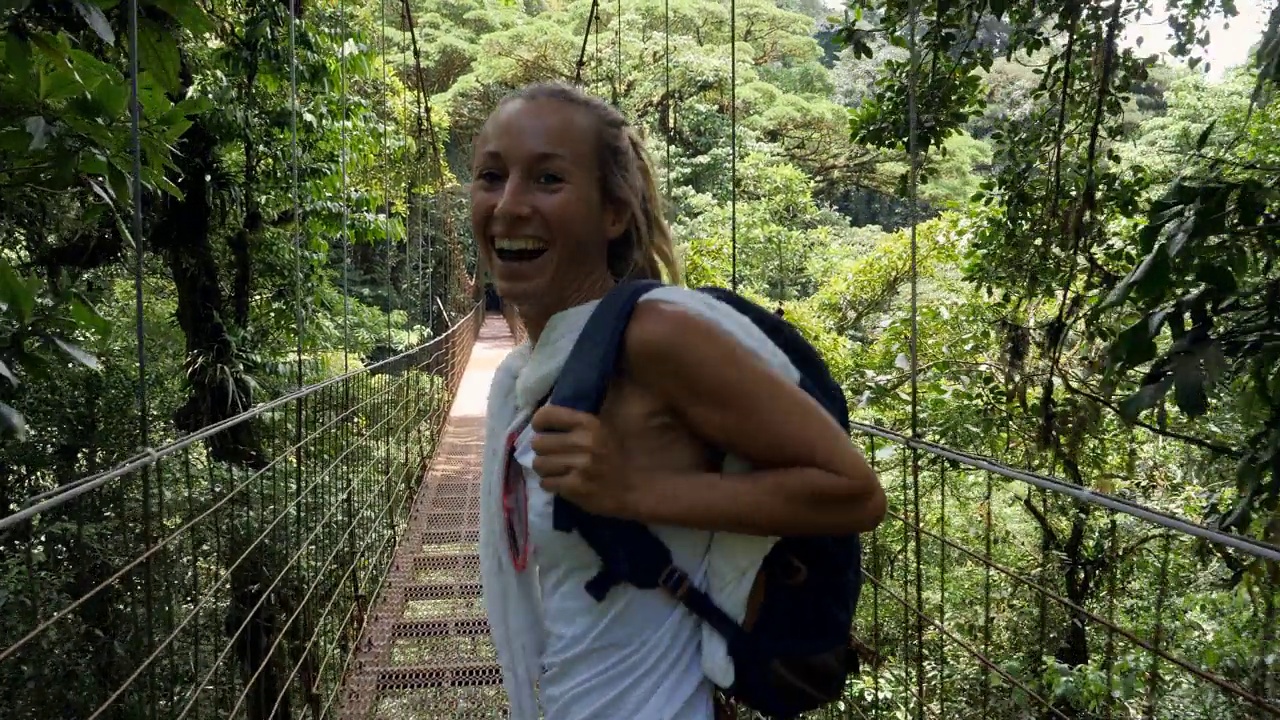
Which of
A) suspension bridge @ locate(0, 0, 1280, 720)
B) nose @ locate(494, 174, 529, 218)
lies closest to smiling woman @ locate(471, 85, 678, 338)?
nose @ locate(494, 174, 529, 218)

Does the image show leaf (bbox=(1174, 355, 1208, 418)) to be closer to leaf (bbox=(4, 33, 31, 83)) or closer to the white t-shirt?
the white t-shirt

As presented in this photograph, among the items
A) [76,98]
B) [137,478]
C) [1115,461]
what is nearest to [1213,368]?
[76,98]

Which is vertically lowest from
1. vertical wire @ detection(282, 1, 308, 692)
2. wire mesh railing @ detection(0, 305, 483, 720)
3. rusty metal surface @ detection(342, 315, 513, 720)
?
rusty metal surface @ detection(342, 315, 513, 720)

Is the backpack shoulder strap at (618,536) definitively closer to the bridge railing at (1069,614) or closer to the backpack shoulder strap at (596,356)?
the backpack shoulder strap at (596,356)

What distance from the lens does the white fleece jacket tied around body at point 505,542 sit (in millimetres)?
549

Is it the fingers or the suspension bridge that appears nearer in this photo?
the fingers

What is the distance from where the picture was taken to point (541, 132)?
2.03 ft

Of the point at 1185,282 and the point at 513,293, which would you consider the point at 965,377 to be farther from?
the point at 513,293

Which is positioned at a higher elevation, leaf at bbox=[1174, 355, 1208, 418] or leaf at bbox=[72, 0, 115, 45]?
leaf at bbox=[72, 0, 115, 45]

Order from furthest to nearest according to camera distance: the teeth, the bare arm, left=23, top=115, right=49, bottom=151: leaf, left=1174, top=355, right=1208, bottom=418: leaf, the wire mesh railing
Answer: the wire mesh railing, left=1174, top=355, right=1208, bottom=418: leaf, left=23, top=115, right=49, bottom=151: leaf, the teeth, the bare arm

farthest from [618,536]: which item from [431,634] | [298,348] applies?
[431,634]

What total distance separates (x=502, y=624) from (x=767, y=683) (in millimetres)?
194

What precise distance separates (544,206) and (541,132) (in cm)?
5

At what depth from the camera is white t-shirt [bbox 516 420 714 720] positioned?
1.86 ft
